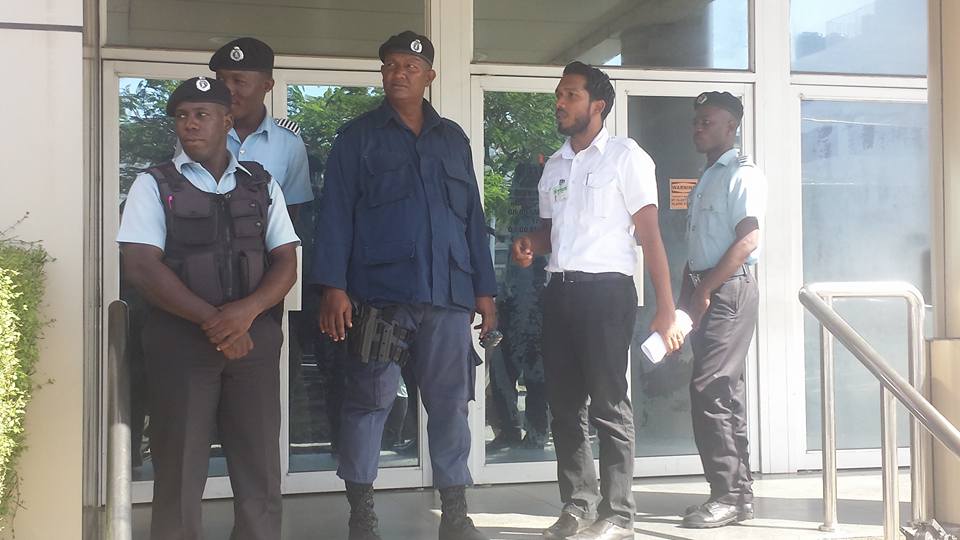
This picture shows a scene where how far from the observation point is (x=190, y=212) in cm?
352

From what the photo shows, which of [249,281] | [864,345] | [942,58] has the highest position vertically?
[942,58]

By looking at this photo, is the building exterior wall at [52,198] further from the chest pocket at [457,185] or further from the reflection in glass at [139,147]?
the reflection in glass at [139,147]

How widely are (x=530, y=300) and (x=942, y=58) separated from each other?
2.45 meters

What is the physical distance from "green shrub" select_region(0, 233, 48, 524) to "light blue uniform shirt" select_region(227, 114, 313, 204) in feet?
3.38

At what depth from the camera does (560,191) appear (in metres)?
4.56

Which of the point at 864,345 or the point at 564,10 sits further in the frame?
the point at 564,10

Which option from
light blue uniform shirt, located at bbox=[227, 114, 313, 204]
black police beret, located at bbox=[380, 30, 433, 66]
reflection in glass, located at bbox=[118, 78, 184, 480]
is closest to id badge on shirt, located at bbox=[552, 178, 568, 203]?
black police beret, located at bbox=[380, 30, 433, 66]

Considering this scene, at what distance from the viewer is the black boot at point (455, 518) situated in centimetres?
414

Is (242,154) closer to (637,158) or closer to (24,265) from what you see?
(24,265)

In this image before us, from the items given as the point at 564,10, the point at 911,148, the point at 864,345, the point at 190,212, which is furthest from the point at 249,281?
the point at 911,148

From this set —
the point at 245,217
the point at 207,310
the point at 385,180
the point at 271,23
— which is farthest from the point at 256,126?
the point at 271,23

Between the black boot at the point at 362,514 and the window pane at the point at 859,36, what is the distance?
374cm

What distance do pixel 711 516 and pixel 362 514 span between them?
5.34 ft

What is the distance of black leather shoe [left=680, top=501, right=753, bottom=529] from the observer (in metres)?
4.70
